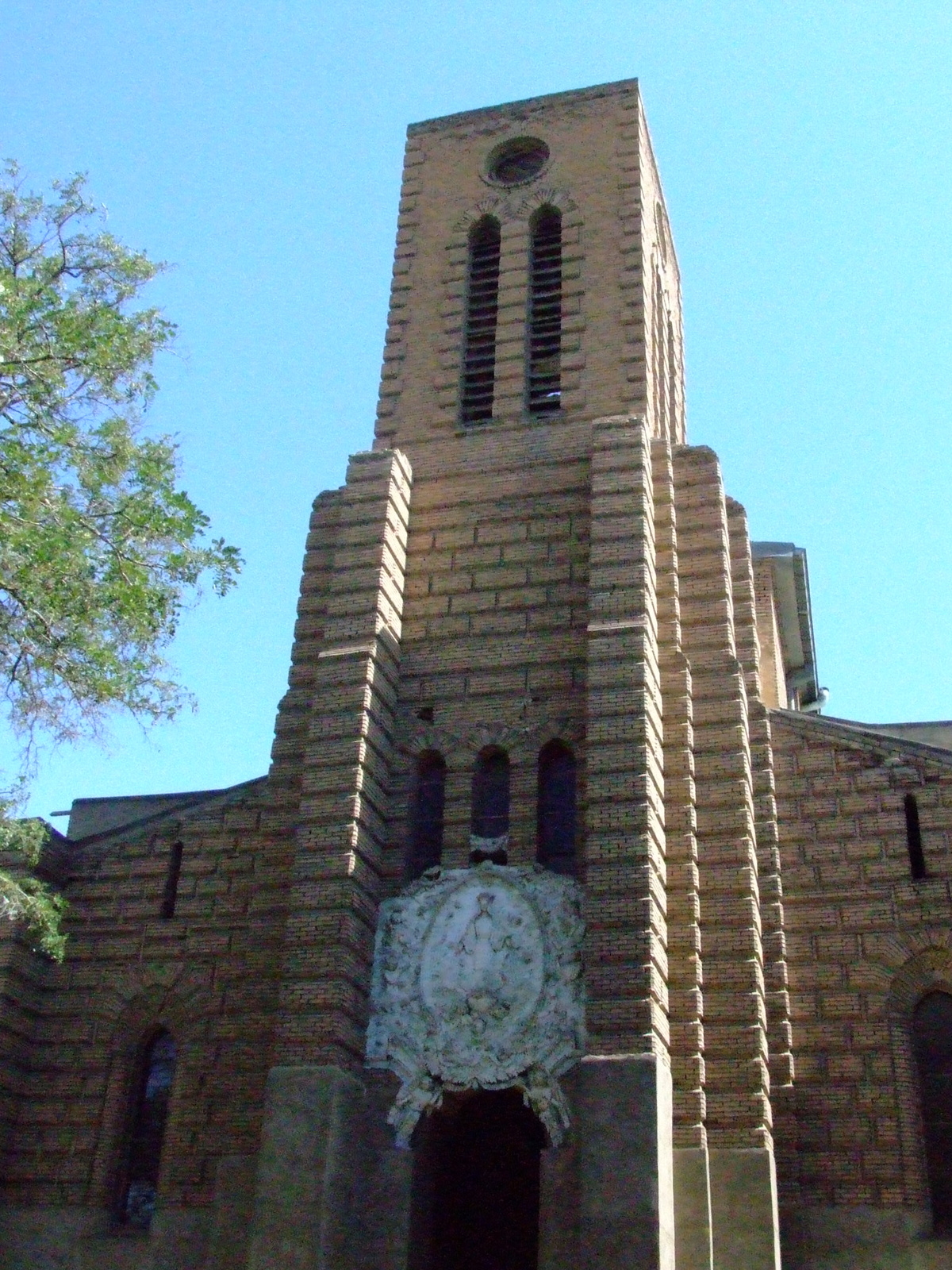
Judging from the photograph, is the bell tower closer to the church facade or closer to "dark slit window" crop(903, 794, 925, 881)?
the church facade

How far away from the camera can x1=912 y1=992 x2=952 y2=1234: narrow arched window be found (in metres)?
17.4

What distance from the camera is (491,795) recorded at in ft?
64.7

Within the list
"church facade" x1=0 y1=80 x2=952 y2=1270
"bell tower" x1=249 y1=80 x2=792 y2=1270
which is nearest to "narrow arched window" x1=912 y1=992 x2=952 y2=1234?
"church facade" x1=0 y1=80 x2=952 y2=1270

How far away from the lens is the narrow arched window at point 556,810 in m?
18.9

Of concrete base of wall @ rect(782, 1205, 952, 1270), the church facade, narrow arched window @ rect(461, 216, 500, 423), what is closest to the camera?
concrete base of wall @ rect(782, 1205, 952, 1270)

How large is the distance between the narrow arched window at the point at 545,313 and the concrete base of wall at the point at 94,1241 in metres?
13.1

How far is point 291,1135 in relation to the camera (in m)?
16.7

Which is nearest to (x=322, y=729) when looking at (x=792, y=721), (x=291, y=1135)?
(x=291, y=1135)

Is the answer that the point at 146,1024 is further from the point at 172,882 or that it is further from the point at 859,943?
the point at 859,943

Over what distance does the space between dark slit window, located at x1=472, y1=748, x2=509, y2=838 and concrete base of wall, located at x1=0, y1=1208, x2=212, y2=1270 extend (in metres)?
5.88

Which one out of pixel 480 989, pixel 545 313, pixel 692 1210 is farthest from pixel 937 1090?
pixel 545 313

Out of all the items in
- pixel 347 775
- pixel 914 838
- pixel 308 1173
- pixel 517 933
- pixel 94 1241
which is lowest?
pixel 94 1241

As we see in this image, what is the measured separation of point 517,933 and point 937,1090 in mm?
5465

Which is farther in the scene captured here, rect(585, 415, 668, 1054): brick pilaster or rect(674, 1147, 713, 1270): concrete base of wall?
rect(585, 415, 668, 1054): brick pilaster
